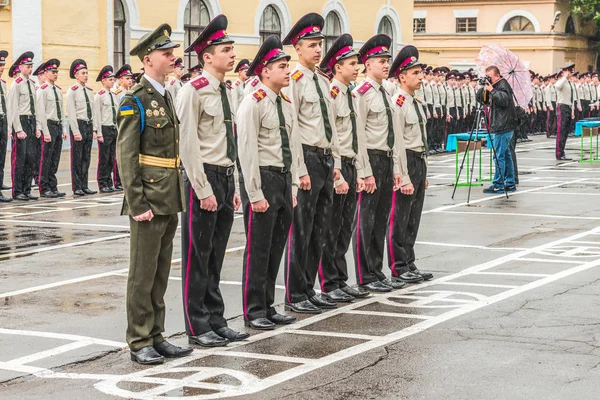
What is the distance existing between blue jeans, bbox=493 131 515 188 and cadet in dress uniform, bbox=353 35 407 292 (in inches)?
342

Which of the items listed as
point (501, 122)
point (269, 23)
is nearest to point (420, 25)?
point (269, 23)

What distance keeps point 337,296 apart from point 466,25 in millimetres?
47731

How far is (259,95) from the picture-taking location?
859cm

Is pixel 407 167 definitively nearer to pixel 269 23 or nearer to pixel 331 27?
pixel 269 23

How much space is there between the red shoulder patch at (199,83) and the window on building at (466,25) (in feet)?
160

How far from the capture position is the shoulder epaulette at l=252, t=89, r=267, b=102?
858 centimetres

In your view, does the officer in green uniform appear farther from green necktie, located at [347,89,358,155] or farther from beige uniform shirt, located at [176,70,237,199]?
green necktie, located at [347,89,358,155]

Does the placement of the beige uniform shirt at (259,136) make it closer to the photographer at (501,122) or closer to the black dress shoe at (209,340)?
the black dress shoe at (209,340)

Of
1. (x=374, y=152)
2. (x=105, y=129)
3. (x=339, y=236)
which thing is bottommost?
(x=339, y=236)

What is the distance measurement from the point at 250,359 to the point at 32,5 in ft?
66.6

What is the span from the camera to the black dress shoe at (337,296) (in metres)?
9.69

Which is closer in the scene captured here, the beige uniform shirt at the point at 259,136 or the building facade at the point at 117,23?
the beige uniform shirt at the point at 259,136

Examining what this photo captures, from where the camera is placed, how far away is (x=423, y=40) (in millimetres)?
56531

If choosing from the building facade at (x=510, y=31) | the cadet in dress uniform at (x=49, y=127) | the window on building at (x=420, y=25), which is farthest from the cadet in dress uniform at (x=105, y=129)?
the window on building at (x=420, y=25)
